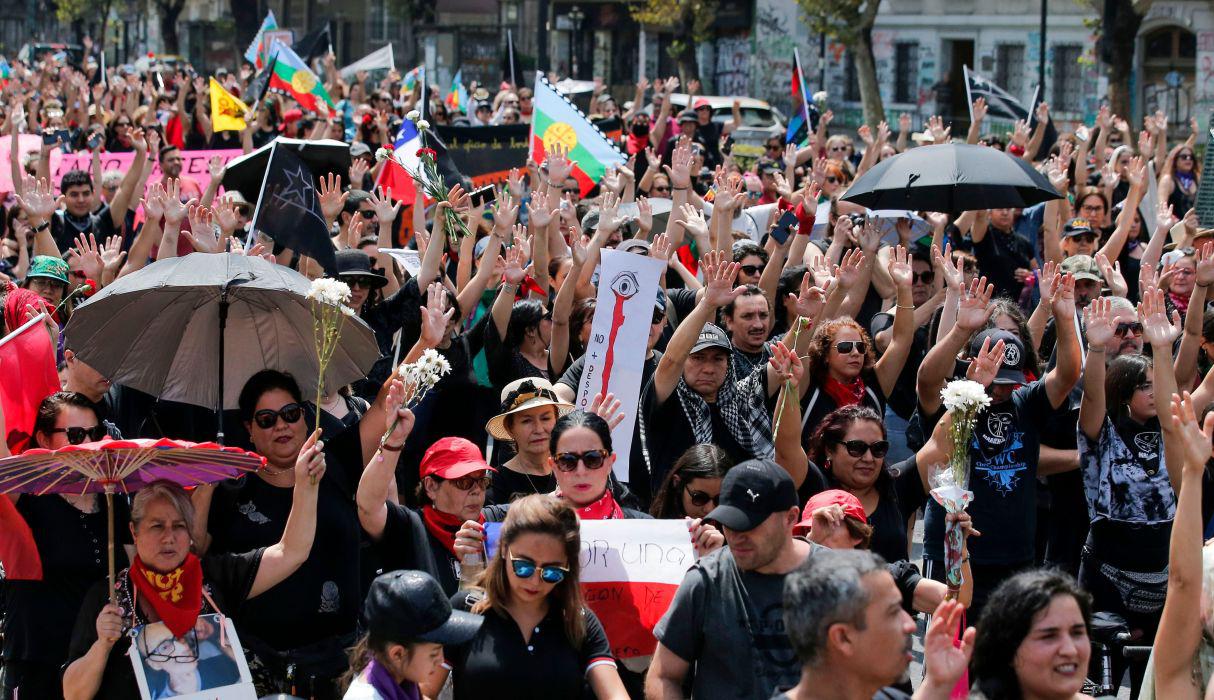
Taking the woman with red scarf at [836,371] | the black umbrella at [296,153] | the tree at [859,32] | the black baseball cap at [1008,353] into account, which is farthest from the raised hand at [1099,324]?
the tree at [859,32]

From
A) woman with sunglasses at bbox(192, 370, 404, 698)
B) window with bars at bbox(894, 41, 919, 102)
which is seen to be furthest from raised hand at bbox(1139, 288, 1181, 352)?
window with bars at bbox(894, 41, 919, 102)

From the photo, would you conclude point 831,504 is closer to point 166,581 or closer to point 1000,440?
point 1000,440

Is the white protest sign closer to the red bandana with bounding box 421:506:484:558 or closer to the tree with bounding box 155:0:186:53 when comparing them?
the red bandana with bounding box 421:506:484:558

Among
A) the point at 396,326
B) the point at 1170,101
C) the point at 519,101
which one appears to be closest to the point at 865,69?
the point at 1170,101

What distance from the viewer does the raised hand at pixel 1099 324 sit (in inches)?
248

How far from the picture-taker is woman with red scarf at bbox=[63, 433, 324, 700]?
4422mm

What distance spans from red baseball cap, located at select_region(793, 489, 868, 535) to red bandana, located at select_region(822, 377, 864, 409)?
159cm

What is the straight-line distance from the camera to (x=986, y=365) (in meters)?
6.05

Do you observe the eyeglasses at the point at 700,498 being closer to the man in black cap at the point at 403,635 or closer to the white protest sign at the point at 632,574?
the white protest sign at the point at 632,574

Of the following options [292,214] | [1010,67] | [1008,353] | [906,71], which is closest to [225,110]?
[292,214]

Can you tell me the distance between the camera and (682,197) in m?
9.88

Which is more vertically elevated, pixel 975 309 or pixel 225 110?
pixel 225 110

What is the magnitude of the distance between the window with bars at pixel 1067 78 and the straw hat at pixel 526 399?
3412 centimetres

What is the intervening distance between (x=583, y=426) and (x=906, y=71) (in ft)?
126
